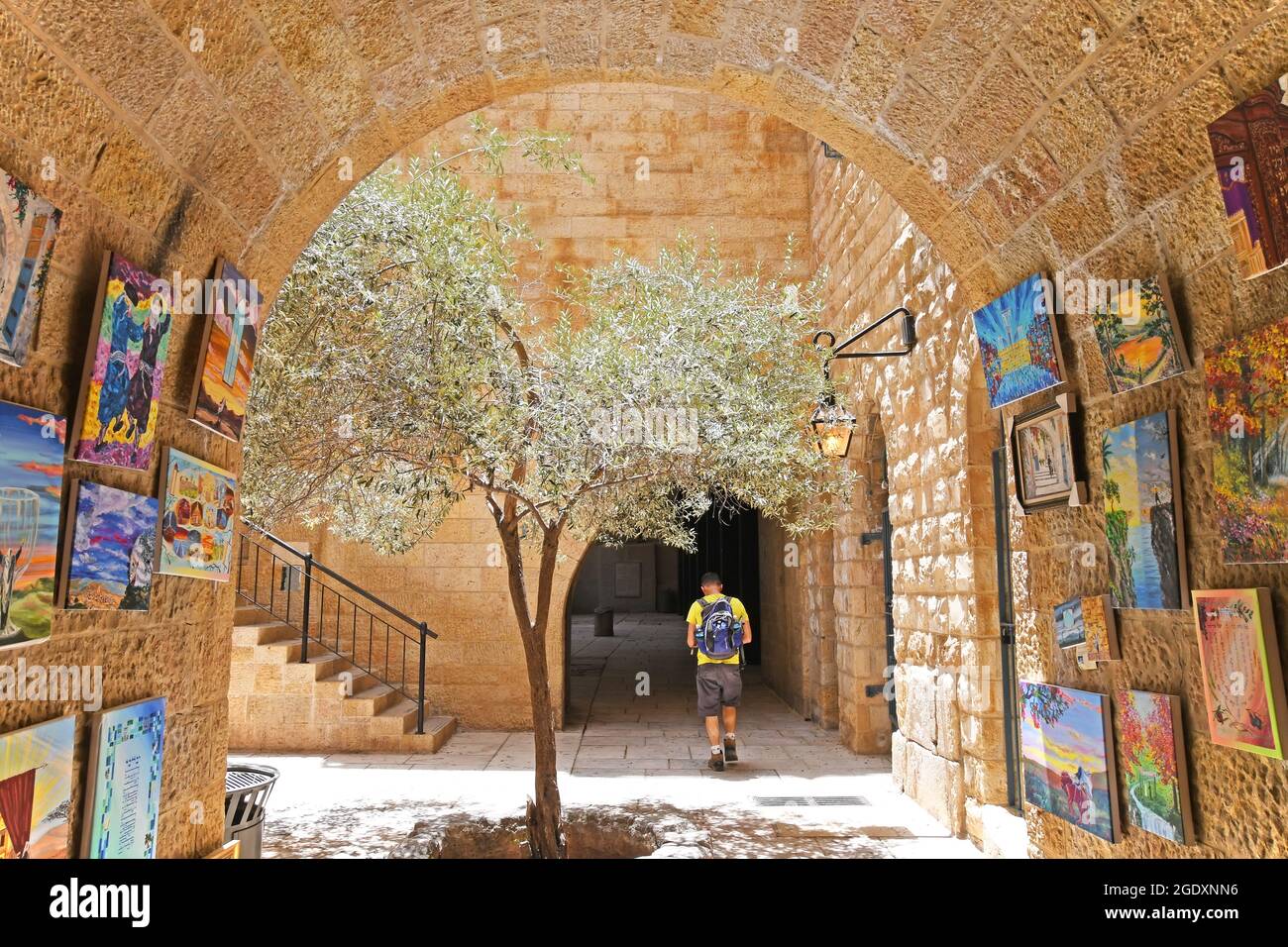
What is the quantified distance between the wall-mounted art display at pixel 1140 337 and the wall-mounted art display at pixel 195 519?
7.15 feet

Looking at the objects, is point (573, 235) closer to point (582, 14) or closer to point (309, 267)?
point (309, 267)

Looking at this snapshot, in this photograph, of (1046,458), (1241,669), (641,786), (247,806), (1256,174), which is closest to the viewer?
(1256,174)

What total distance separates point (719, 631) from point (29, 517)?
555 centimetres

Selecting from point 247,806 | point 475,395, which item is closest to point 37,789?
point 247,806

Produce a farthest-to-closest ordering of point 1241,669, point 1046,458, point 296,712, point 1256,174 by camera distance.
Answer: point 296,712 < point 1046,458 < point 1241,669 < point 1256,174

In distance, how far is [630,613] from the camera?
23.3m

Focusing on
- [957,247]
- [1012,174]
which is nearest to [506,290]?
[957,247]

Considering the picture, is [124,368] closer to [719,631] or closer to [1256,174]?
[1256,174]

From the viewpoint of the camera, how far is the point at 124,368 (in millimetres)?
1765

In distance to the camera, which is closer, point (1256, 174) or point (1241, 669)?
point (1256, 174)

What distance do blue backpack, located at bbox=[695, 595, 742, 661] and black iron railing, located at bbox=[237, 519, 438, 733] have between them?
302 cm

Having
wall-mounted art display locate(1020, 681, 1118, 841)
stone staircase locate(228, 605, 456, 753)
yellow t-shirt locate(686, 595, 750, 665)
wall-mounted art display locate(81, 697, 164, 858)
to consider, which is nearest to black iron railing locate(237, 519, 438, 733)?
stone staircase locate(228, 605, 456, 753)

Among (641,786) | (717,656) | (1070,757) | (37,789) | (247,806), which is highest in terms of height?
(37,789)

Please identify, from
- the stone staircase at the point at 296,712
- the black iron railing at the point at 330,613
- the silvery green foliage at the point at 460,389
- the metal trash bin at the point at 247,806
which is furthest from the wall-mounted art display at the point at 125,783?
the black iron railing at the point at 330,613
